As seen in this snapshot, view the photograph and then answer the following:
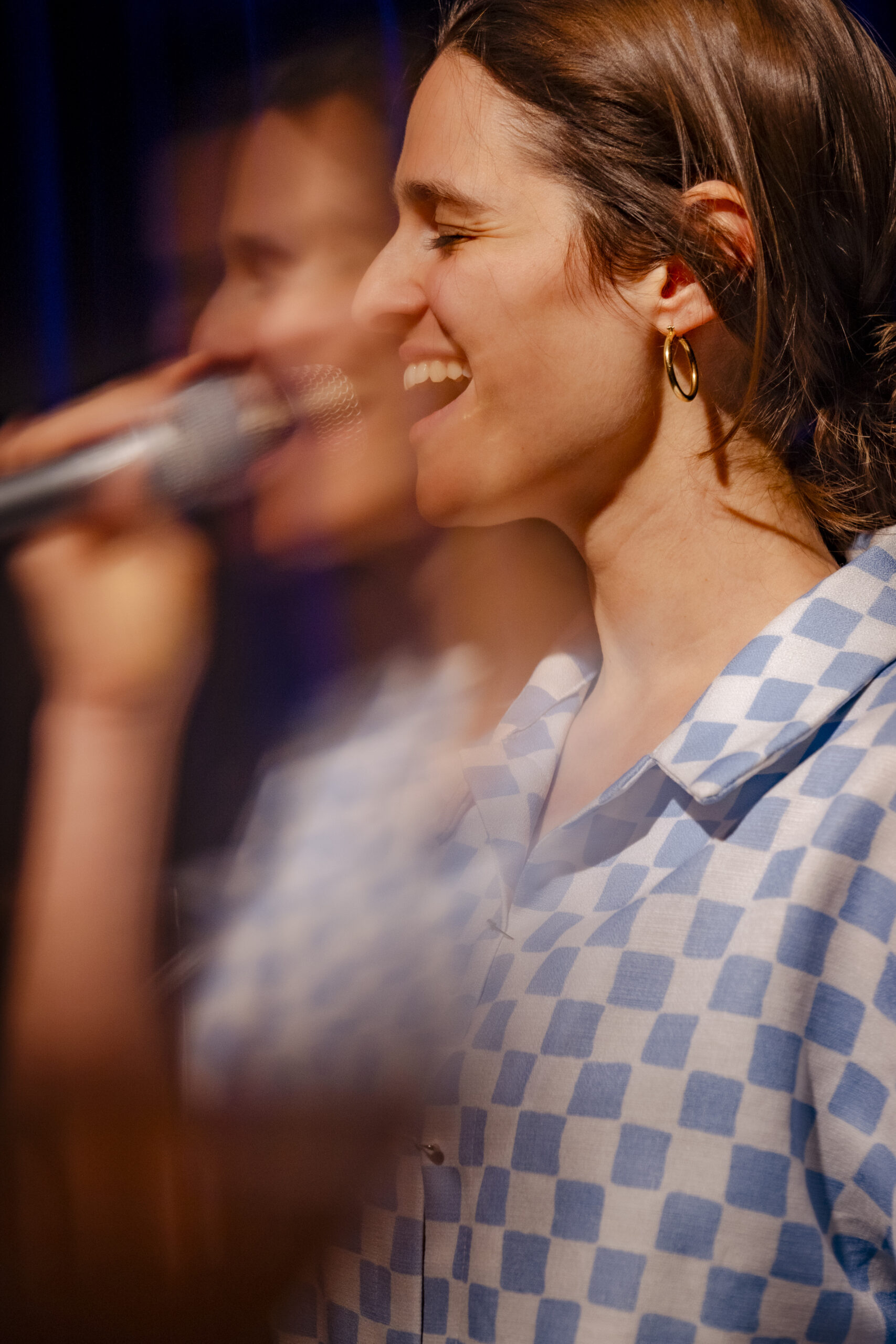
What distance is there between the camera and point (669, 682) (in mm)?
697

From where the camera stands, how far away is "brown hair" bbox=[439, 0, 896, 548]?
631 millimetres

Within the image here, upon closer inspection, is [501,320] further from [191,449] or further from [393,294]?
[191,449]

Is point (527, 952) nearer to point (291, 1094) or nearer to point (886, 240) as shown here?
point (291, 1094)

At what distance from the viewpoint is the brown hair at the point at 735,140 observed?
631 mm

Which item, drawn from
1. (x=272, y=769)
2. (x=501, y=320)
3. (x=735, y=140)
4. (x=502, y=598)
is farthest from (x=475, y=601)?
(x=735, y=140)

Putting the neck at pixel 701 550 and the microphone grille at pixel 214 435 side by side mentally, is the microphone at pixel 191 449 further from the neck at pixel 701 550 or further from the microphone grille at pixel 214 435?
the neck at pixel 701 550

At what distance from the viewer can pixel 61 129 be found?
0.77m

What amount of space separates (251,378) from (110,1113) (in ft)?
1.47

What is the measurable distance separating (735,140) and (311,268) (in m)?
0.38

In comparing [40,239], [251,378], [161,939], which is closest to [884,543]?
[251,378]

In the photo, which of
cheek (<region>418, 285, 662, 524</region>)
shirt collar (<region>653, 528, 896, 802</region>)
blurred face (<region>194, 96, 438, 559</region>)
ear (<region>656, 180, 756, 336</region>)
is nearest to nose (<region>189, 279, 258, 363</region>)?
blurred face (<region>194, 96, 438, 559</region>)

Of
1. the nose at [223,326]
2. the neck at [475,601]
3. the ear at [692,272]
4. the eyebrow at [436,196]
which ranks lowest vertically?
the neck at [475,601]

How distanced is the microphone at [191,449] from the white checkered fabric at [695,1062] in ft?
1.02

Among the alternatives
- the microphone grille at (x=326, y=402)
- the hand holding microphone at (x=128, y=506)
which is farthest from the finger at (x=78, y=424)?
the microphone grille at (x=326, y=402)
